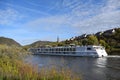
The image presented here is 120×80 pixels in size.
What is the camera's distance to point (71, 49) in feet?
299

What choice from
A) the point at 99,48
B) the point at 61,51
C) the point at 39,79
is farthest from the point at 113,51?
the point at 39,79

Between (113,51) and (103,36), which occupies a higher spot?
(103,36)

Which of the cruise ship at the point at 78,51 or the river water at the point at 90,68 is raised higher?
the cruise ship at the point at 78,51

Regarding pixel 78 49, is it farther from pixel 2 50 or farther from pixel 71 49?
pixel 2 50

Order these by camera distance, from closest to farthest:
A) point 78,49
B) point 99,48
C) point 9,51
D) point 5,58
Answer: point 5,58, point 9,51, point 99,48, point 78,49

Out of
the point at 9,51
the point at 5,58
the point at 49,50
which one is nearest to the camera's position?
the point at 5,58

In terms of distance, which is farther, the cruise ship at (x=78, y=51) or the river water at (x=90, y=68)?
the cruise ship at (x=78, y=51)

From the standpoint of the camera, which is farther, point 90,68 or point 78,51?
point 78,51

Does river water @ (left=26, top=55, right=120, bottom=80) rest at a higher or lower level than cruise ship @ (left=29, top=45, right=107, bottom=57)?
lower

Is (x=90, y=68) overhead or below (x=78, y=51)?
below

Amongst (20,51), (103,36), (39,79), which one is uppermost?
(103,36)

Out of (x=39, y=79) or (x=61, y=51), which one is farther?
(x=61, y=51)

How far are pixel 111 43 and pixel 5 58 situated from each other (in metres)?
92.0

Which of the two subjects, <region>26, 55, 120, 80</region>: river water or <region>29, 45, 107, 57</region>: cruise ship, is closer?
<region>26, 55, 120, 80</region>: river water
